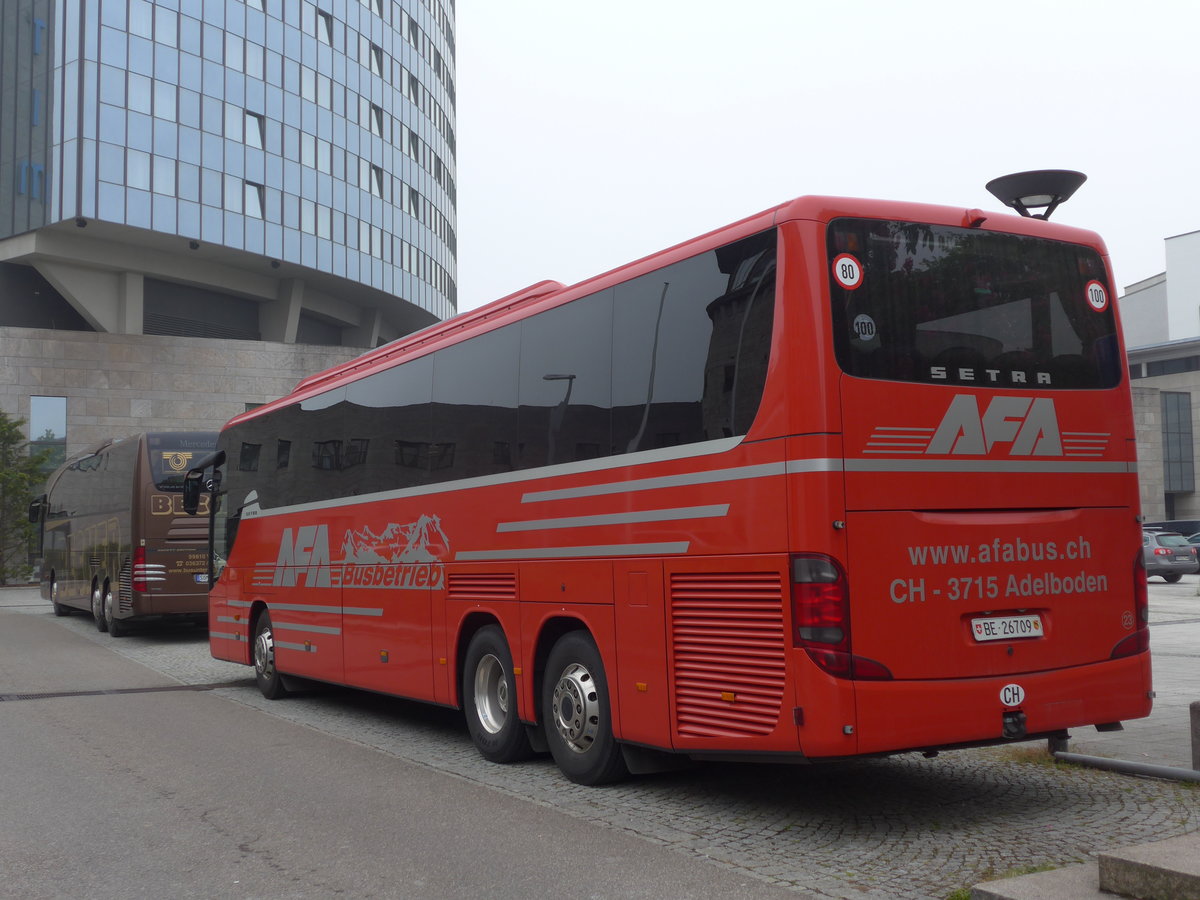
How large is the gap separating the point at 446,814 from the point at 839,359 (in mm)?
3444

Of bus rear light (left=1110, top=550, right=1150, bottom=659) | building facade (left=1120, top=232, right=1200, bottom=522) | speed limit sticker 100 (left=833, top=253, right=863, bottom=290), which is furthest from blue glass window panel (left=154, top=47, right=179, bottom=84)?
building facade (left=1120, top=232, right=1200, bottom=522)

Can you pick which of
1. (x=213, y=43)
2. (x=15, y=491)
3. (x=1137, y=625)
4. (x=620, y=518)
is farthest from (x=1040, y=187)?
(x=213, y=43)

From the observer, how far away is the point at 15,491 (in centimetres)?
4353

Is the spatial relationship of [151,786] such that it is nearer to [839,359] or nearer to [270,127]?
[839,359]

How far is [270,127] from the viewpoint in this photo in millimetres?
52188

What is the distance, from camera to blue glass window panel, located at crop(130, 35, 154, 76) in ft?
154

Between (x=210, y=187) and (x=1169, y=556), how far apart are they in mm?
37475

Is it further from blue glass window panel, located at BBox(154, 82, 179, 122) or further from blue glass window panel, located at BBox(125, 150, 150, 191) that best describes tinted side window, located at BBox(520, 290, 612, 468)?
blue glass window panel, located at BBox(154, 82, 179, 122)

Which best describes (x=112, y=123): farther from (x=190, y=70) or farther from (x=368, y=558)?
(x=368, y=558)

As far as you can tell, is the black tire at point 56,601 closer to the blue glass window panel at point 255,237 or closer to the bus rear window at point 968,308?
the blue glass window panel at point 255,237

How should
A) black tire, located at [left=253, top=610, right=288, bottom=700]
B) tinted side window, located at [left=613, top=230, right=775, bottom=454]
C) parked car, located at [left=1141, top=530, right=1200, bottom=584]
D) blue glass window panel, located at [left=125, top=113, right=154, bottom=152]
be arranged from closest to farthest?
tinted side window, located at [left=613, top=230, right=775, bottom=454], black tire, located at [left=253, top=610, right=288, bottom=700], parked car, located at [left=1141, top=530, right=1200, bottom=584], blue glass window panel, located at [left=125, top=113, right=154, bottom=152]

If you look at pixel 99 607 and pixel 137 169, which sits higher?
pixel 137 169

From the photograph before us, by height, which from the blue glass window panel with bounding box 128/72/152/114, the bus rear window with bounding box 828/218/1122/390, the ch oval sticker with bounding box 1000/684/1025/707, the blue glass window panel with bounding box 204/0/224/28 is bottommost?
the ch oval sticker with bounding box 1000/684/1025/707

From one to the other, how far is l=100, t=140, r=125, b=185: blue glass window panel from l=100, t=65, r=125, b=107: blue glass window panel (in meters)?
1.77
